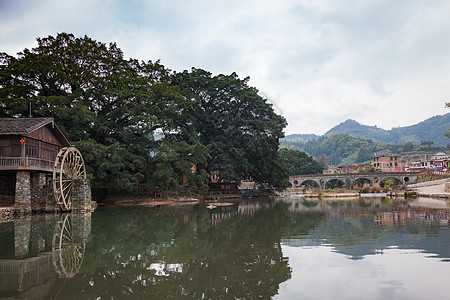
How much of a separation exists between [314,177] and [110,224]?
67.2 m

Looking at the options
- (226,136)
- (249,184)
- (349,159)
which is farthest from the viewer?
(349,159)

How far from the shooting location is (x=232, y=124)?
45.8m

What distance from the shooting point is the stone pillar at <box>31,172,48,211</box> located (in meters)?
22.8

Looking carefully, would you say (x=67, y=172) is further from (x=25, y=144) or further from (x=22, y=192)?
(x=25, y=144)

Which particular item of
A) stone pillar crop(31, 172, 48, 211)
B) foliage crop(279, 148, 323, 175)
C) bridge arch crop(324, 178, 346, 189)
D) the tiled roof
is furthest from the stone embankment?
foliage crop(279, 148, 323, 175)

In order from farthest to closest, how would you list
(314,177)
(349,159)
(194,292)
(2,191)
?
1. (349,159)
2. (314,177)
3. (2,191)
4. (194,292)

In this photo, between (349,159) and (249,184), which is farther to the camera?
(349,159)

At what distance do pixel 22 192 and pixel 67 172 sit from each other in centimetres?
394

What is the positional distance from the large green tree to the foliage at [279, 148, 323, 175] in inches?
1855

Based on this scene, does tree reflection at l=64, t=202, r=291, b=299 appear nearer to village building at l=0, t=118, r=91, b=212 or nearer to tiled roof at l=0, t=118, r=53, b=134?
village building at l=0, t=118, r=91, b=212

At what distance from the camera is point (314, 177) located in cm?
7950

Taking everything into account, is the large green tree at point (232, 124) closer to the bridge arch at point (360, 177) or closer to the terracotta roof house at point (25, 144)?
the terracotta roof house at point (25, 144)

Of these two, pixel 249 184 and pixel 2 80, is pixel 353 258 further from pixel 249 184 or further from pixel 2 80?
pixel 249 184

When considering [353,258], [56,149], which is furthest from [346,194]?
[353,258]
